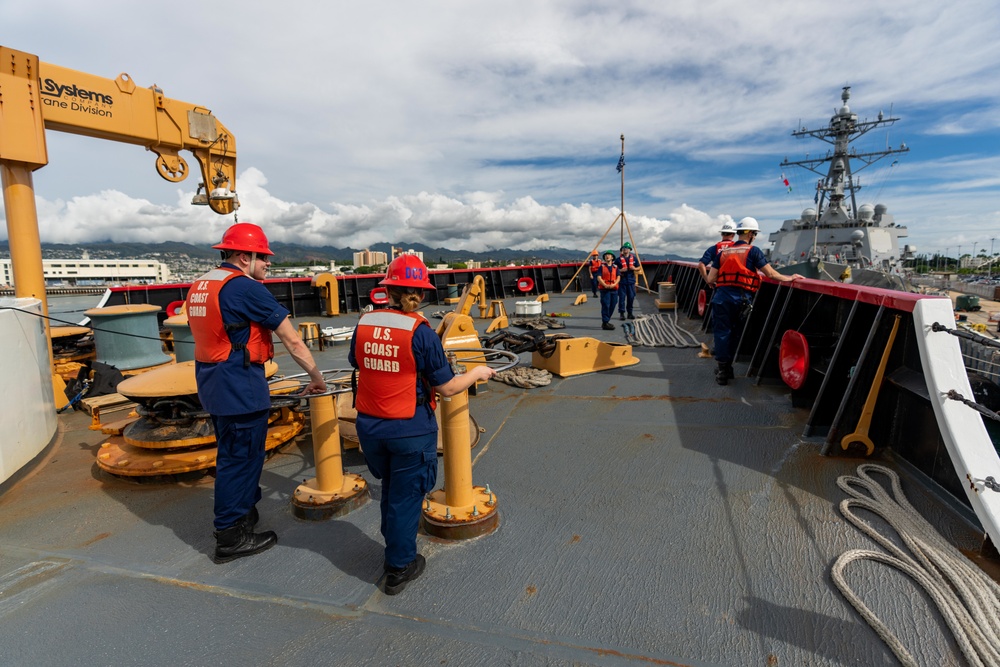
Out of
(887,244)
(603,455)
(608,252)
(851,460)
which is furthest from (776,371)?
(887,244)

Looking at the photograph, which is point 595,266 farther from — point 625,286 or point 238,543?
point 238,543

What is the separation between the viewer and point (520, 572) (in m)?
2.10

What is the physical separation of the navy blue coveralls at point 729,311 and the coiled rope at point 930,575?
7.27ft

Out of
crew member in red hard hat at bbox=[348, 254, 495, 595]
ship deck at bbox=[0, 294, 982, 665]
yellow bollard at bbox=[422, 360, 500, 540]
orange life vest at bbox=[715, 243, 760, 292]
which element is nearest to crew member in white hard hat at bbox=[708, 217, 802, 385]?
orange life vest at bbox=[715, 243, 760, 292]

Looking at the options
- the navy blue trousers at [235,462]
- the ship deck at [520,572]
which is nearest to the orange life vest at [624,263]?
the ship deck at [520,572]

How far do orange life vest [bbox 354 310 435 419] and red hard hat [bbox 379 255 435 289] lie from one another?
0.38 ft

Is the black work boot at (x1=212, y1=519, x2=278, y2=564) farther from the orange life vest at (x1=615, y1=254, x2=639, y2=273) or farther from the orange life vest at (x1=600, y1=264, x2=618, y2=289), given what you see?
the orange life vest at (x1=615, y1=254, x2=639, y2=273)

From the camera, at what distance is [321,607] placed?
1948mm

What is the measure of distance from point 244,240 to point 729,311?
4.12 metres

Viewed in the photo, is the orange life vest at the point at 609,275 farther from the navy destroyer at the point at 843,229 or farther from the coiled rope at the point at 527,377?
the navy destroyer at the point at 843,229

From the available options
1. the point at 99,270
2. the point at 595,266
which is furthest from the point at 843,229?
the point at 99,270

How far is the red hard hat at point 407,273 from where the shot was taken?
6.42 feet

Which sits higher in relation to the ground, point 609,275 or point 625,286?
point 609,275

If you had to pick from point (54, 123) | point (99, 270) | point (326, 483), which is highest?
point (54, 123)
